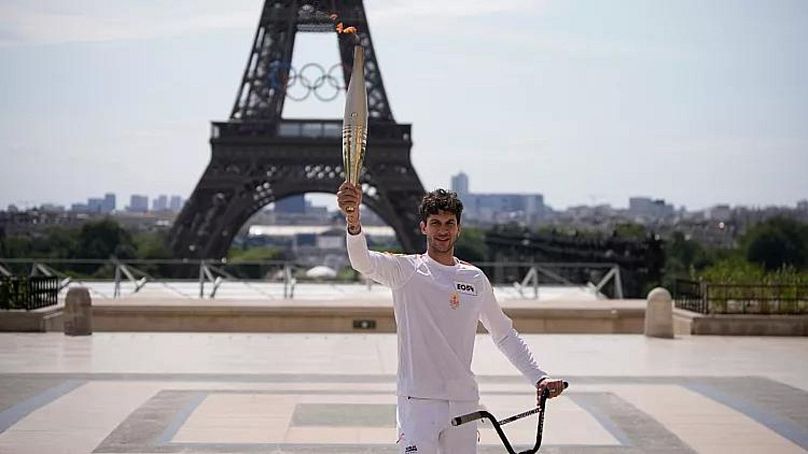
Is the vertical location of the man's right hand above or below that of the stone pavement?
above

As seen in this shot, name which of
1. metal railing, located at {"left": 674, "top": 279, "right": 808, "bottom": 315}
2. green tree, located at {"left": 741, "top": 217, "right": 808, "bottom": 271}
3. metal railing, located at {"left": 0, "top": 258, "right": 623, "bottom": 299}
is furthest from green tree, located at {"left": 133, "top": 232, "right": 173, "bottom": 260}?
metal railing, located at {"left": 674, "top": 279, "right": 808, "bottom": 315}

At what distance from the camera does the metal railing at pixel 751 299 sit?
59.9ft

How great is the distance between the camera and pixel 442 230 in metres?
5.15

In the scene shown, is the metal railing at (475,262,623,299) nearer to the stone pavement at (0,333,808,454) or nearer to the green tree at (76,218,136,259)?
the stone pavement at (0,333,808,454)

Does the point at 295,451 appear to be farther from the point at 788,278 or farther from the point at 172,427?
the point at 788,278

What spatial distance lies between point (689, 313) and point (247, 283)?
37.7ft

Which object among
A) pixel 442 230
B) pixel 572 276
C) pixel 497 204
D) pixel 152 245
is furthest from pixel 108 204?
pixel 497 204

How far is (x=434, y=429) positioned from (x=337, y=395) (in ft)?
21.9

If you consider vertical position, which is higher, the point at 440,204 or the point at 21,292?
the point at 440,204

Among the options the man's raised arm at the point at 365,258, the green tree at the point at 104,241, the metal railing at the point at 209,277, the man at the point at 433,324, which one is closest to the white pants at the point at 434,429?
the man at the point at 433,324

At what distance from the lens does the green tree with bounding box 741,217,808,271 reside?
51.8 metres

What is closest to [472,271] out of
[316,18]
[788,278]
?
[788,278]

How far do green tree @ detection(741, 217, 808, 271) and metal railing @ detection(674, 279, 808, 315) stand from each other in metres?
33.5

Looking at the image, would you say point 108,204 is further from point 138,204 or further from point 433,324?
point 433,324
